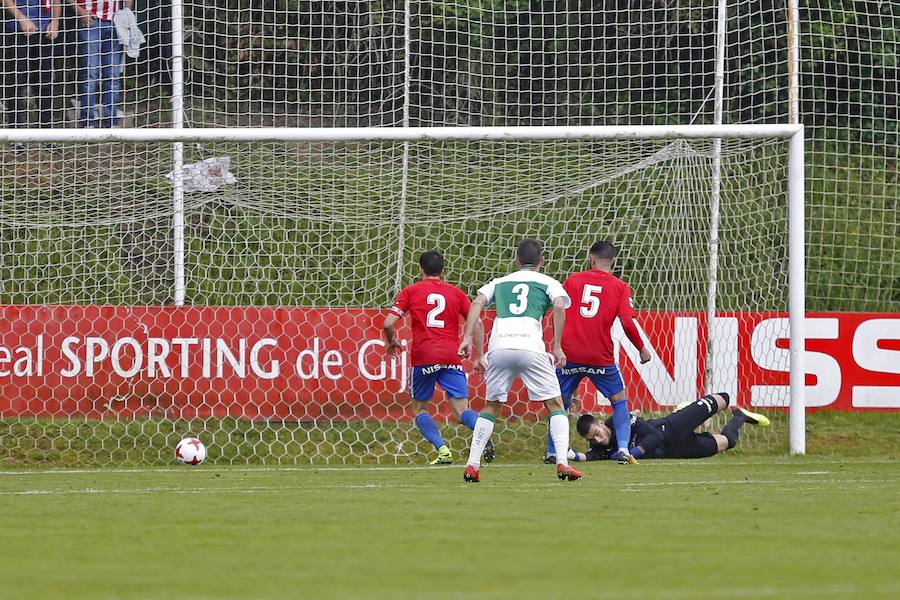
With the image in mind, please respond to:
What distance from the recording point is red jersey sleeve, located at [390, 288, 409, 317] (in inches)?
490

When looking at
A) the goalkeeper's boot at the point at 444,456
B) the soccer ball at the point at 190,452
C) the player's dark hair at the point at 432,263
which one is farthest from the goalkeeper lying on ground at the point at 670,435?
the soccer ball at the point at 190,452

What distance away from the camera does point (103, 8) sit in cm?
1555

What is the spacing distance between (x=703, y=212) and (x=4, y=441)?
731 centimetres

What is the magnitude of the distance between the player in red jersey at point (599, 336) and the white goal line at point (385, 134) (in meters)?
1.44

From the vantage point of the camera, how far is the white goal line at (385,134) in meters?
12.8

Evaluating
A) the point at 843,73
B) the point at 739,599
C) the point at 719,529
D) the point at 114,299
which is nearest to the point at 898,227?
the point at 843,73

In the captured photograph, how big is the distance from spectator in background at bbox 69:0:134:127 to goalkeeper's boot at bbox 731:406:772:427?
7.39 m

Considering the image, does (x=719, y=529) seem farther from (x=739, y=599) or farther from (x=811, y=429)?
(x=811, y=429)

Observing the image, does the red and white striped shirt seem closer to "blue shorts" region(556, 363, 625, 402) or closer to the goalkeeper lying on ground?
"blue shorts" region(556, 363, 625, 402)

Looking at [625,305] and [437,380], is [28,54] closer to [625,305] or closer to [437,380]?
[437,380]

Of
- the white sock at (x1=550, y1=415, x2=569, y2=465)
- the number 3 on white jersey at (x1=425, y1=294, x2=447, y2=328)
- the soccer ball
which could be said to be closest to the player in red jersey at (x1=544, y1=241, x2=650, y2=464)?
the number 3 on white jersey at (x1=425, y1=294, x2=447, y2=328)

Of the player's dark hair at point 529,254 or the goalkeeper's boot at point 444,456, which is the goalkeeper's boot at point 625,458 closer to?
the goalkeeper's boot at point 444,456

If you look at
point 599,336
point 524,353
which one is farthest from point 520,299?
point 599,336

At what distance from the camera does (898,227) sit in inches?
722
